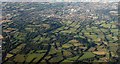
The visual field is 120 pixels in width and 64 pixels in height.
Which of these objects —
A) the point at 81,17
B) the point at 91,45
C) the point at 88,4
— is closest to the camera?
the point at 91,45

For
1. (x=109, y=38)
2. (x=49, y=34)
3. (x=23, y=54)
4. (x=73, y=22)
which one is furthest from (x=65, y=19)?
(x=23, y=54)

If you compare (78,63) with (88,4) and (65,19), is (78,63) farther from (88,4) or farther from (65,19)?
(88,4)

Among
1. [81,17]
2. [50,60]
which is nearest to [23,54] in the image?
[50,60]

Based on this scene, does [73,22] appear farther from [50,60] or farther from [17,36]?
[50,60]

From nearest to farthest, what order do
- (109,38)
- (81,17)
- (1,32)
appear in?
(109,38) < (1,32) < (81,17)

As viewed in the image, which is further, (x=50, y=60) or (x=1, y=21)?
(x=1, y=21)

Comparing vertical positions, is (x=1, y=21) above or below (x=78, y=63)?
above
